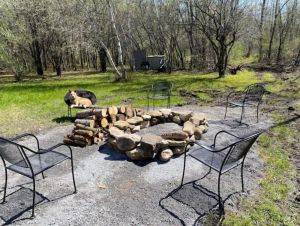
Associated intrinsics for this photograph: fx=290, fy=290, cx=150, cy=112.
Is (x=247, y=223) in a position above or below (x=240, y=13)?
below

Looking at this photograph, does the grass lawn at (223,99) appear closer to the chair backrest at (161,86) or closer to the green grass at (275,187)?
the green grass at (275,187)

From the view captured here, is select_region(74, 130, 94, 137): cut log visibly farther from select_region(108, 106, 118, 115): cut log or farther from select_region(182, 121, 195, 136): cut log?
select_region(182, 121, 195, 136): cut log

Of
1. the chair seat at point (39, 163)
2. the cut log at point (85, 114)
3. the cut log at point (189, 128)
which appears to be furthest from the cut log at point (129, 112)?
the chair seat at point (39, 163)

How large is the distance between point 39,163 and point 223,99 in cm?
684

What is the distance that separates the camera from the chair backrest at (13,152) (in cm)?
304

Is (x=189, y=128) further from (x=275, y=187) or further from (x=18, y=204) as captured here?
(x=18, y=204)

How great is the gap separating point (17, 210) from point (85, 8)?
36.3ft

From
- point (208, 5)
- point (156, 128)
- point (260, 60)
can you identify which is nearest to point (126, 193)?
point (156, 128)

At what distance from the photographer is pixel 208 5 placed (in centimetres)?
1343

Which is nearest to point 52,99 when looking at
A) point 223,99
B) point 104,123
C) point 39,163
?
point 104,123

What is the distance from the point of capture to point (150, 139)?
15.0 feet

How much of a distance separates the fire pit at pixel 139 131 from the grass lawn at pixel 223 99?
1300 millimetres

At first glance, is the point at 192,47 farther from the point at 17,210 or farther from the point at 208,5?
the point at 17,210

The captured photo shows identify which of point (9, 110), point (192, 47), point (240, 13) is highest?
point (240, 13)
